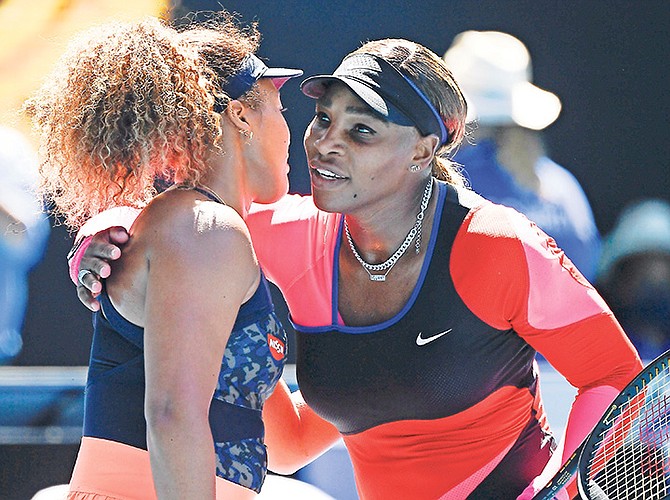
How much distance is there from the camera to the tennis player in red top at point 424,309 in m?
2.05

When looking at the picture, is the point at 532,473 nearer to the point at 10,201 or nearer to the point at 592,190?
the point at 592,190

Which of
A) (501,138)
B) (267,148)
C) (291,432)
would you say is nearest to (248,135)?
(267,148)

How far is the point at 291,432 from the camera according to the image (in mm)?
2420

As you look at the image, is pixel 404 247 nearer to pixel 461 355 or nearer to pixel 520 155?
pixel 461 355

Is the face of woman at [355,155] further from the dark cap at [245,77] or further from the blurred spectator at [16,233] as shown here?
the blurred spectator at [16,233]

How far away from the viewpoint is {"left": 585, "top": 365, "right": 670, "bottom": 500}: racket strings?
1.87 metres

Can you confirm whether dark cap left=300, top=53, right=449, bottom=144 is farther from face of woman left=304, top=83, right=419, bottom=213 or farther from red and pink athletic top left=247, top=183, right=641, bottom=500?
red and pink athletic top left=247, top=183, right=641, bottom=500

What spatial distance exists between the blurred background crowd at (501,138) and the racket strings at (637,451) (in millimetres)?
1359

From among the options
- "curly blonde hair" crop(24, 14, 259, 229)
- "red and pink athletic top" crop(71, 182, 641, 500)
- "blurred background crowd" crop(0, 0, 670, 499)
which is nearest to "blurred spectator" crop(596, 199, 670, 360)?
"blurred background crowd" crop(0, 0, 670, 499)

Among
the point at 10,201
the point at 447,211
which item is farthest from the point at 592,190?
the point at 10,201

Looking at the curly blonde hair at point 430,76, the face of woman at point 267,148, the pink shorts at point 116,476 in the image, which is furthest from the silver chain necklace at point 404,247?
the pink shorts at point 116,476

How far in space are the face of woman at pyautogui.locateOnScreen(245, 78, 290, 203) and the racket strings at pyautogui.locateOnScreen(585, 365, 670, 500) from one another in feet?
2.58

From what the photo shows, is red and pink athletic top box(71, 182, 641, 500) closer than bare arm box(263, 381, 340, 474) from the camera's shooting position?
Yes

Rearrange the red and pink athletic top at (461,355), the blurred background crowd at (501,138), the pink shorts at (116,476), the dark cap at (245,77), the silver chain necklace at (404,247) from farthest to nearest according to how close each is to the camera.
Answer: the blurred background crowd at (501,138) → the silver chain necklace at (404,247) → the red and pink athletic top at (461,355) → the dark cap at (245,77) → the pink shorts at (116,476)
